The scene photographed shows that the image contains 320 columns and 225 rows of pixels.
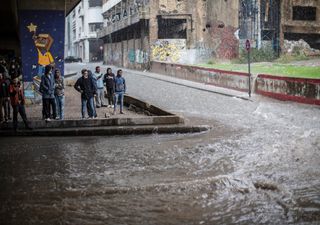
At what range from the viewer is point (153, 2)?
46.1 metres

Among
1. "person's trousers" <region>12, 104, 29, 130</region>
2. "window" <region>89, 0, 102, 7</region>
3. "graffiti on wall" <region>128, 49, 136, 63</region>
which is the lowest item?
"person's trousers" <region>12, 104, 29, 130</region>

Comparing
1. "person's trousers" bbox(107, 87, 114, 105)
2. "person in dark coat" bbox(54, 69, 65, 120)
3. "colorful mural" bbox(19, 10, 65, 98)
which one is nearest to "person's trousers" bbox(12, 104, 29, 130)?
"person in dark coat" bbox(54, 69, 65, 120)

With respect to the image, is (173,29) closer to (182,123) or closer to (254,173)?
(182,123)

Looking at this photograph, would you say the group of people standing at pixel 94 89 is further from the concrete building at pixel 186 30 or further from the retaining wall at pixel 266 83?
the concrete building at pixel 186 30

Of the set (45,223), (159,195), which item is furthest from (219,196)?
(45,223)

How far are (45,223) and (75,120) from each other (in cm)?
808

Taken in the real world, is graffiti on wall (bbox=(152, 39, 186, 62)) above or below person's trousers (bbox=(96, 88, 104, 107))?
above

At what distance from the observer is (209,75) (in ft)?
105

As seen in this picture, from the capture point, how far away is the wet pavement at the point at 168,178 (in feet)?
21.4

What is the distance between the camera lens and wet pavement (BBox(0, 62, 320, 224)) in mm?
6527

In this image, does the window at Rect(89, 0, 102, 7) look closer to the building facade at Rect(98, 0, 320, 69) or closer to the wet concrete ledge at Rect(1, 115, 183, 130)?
the building facade at Rect(98, 0, 320, 69)

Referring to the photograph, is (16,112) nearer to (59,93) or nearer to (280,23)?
(59,93)

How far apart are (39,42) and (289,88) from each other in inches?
463

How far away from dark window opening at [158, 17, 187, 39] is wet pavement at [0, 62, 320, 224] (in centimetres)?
3379
